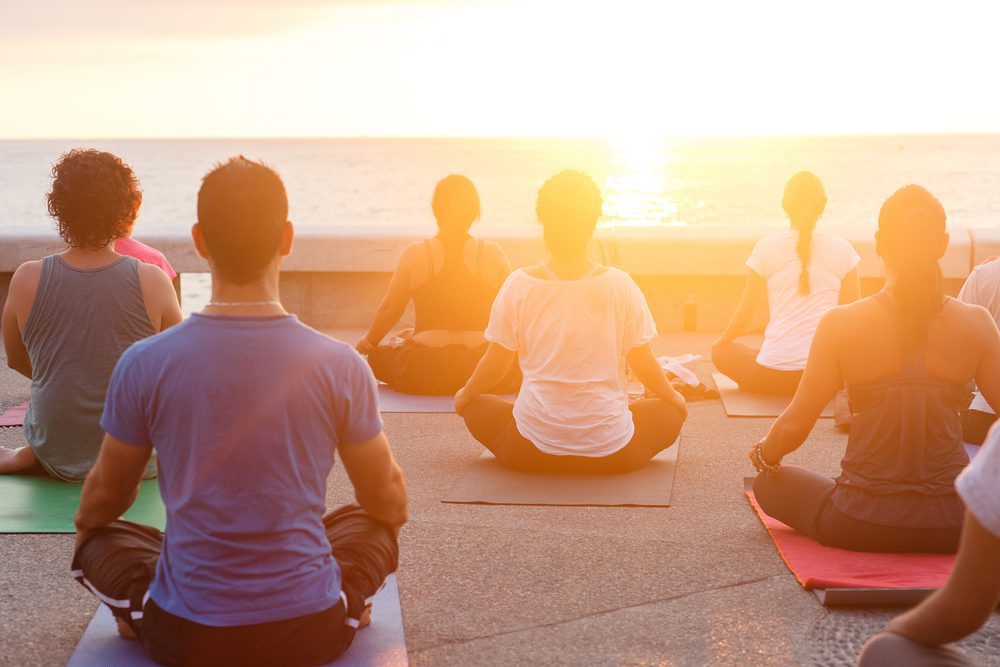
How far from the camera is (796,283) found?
23.4ft

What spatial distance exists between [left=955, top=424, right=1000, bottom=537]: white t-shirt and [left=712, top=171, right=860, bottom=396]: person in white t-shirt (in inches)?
196

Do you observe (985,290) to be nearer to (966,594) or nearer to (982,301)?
(982,301)

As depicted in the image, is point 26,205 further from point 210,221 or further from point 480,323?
point 210,221

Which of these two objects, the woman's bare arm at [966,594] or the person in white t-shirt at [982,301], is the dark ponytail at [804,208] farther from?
the woman's bare arm at [966,594]

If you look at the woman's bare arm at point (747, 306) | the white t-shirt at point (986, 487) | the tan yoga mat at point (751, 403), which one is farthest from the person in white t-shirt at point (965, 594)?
the woman's bare arm at point (747, 306)

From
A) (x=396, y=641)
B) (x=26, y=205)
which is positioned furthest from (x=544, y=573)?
(x=26, y=205)

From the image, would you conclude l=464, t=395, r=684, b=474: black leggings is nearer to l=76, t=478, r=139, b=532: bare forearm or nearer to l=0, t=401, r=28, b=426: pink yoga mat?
l=76, t=478, r=139, b=532: bare forearm

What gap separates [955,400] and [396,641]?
201 cm

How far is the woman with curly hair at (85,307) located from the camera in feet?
16.6

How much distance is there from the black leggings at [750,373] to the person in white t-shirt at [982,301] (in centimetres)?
122


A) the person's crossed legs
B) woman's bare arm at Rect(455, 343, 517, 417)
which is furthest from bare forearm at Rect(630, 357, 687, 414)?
the person's crossed legs

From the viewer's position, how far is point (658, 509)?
5.09m

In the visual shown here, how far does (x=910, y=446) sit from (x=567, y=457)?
5.71 ft

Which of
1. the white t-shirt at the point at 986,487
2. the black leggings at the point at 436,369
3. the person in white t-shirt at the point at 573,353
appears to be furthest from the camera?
the black leggings at the point at 436,369
